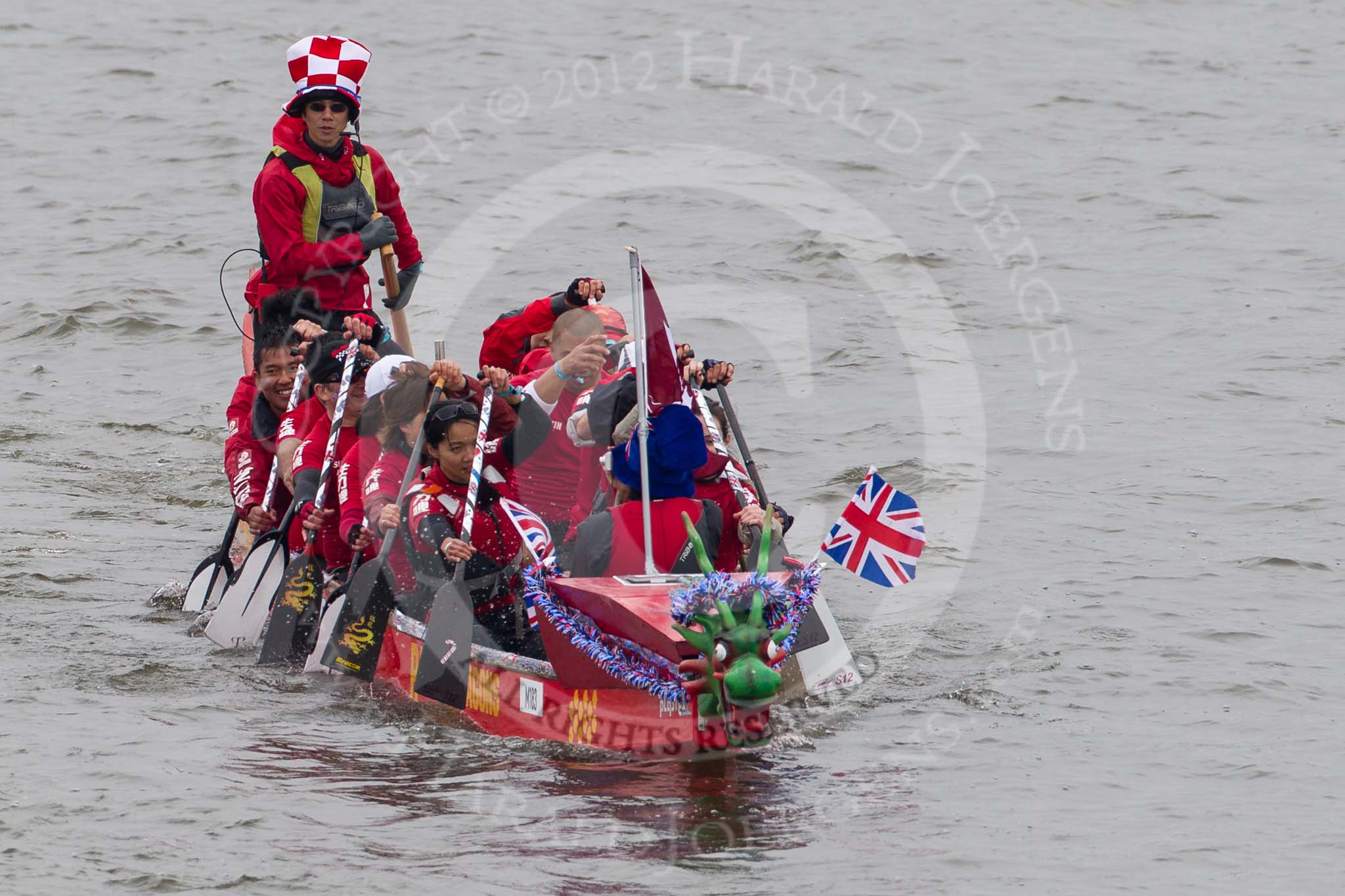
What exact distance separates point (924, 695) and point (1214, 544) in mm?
3681

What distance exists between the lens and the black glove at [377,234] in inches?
415

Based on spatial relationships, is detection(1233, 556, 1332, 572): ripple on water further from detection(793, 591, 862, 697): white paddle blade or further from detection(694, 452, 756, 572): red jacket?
detection(694, 452, 756, 572): red jacket

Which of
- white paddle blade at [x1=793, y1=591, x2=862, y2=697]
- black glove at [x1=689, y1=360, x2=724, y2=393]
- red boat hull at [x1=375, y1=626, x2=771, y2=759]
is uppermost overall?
black glove at [x1=689, y1=360, x2=724, y2=393]

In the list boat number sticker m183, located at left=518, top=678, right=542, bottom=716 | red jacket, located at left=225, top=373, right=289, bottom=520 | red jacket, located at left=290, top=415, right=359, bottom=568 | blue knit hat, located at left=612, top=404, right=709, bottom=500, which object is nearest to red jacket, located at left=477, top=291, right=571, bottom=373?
red jacket, located at left=290, top=415, right=359, bottom=568

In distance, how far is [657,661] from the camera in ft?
24.1

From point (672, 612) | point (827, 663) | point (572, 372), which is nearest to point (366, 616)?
point (572, 372)

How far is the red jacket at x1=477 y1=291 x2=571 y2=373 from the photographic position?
1049cm

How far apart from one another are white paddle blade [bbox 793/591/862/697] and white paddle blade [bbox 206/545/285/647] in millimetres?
3318

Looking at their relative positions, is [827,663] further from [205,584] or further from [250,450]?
[205,584]

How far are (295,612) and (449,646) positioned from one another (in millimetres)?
1748

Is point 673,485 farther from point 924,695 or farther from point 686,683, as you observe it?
point 924,695

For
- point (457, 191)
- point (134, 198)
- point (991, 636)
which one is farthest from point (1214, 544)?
point (134, 198)

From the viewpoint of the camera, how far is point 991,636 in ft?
33.2

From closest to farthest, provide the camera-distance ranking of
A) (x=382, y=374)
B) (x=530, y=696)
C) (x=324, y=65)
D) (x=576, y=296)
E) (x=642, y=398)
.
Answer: (x=530, y=696)
(x=642, y=398)
(x=382, y=374)
(x=576, y=296)
(x=324, y=65)
